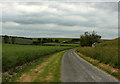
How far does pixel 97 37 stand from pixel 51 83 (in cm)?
7157

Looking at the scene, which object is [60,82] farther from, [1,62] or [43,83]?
[1,62]

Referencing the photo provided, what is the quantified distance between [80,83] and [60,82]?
129 cm

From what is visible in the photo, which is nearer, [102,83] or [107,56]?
[102,83]

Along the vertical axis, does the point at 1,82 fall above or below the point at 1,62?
below

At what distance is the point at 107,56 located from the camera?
19.3m

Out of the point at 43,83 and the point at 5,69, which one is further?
the point at 5,69

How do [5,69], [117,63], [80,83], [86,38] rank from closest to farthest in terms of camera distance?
[80,83], [5,69], [117,63], [86,38]

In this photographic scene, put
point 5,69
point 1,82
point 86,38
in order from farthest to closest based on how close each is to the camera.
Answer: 1. point 86,38
2. point 5,69
3. point 1,82

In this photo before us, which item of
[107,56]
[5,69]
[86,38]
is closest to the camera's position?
[5,69]

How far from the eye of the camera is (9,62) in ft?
50.8

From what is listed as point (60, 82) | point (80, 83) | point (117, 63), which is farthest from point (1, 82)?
point (117, 63)

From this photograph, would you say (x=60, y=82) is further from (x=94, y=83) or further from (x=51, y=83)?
(x=94, y=83)

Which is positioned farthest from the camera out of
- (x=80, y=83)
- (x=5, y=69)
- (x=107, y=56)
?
(x=107, y=56)

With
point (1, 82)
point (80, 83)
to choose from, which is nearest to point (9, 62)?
point (1, 82)
